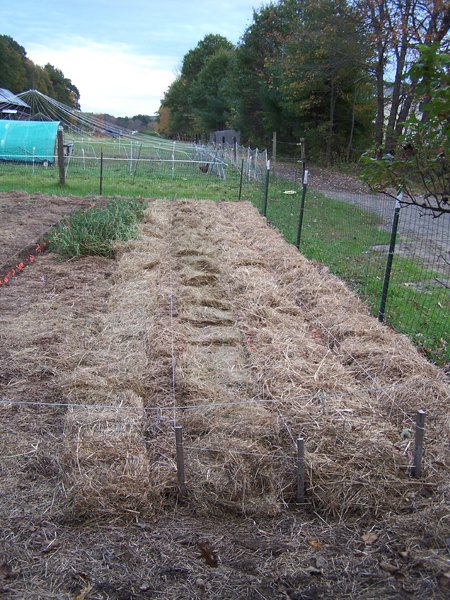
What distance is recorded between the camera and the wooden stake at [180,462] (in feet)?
9.81

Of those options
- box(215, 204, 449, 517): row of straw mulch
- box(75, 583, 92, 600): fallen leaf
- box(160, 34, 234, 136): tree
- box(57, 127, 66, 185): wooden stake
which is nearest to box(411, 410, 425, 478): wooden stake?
box(215, 204, 449, 517): row of straw mulch

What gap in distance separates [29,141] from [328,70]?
13.0 m

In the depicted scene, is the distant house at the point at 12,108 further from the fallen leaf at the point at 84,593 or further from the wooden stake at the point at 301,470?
the fallen leaf at the point at 84,593

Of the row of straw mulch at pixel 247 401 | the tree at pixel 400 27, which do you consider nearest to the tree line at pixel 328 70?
Result: the tree at pixel 400 27

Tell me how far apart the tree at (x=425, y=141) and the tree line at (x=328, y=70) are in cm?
1065

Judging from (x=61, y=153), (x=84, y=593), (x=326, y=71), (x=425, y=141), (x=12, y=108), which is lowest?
(x=84, y=593)

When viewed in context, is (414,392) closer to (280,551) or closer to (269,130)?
(280,551)

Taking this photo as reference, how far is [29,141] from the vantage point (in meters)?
22.2

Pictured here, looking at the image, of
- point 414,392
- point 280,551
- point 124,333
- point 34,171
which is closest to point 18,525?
point 280,551

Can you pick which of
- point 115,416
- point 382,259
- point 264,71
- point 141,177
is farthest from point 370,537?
point 264,71

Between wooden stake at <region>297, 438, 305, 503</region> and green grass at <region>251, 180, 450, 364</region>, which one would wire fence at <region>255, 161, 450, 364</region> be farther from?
wooden stake at <region>297, 438, 305, 503</region>

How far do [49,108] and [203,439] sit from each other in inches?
1259

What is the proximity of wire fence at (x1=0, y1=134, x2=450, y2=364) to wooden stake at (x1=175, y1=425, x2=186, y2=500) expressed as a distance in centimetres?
164

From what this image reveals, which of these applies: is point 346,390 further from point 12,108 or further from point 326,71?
point 12,108
